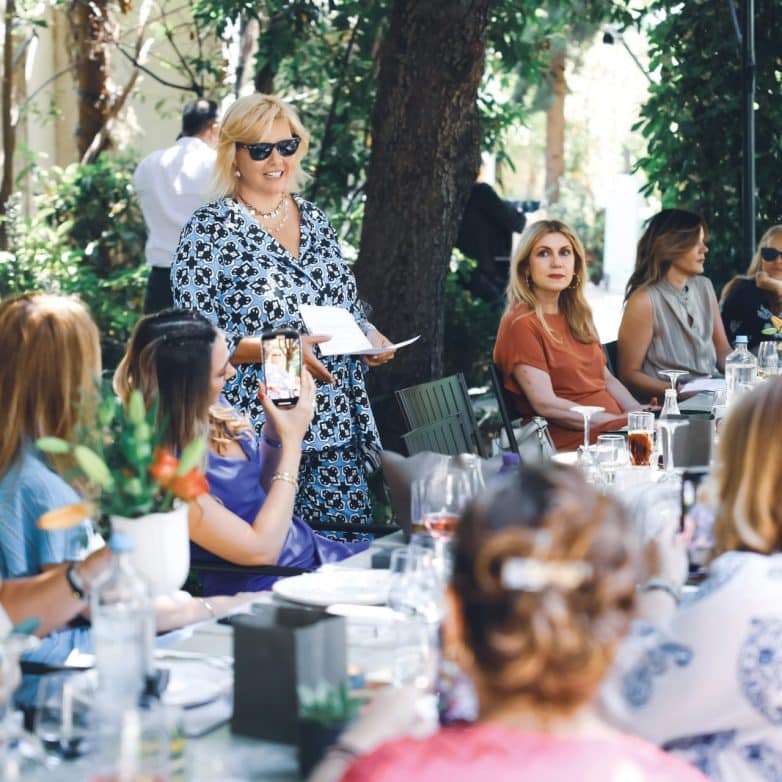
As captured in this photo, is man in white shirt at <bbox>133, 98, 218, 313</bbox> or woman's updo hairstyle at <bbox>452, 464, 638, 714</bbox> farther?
man in white shirt at <bbox>133, 98, 218, 313</bbox>

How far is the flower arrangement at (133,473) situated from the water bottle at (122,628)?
0.14 meters

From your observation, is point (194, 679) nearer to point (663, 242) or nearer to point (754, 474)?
point (754, 474)

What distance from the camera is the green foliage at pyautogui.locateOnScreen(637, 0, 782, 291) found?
8.80 metres

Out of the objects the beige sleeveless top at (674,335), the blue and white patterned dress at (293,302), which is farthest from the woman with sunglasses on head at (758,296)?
the blue and white patterned dress at (293,302)

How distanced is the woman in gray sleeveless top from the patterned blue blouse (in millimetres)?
2063

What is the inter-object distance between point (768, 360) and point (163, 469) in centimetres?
340

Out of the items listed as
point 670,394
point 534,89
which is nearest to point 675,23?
point 670,394

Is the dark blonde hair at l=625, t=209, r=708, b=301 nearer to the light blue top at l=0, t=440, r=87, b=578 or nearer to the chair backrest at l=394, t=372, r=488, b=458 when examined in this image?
the chair backrest at l=394, t=372, r=488, b=458

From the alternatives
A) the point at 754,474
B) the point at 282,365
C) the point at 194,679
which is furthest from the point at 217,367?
the point at 754,474

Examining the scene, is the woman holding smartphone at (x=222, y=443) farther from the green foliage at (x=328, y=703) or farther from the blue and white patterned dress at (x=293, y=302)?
the green foliage at (x=328, y=703)

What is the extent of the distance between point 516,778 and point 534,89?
104ft

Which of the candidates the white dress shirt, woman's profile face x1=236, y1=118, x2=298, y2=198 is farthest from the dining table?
the white dress shirt

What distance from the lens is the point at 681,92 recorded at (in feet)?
29.6

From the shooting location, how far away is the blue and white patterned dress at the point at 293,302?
438 cm
